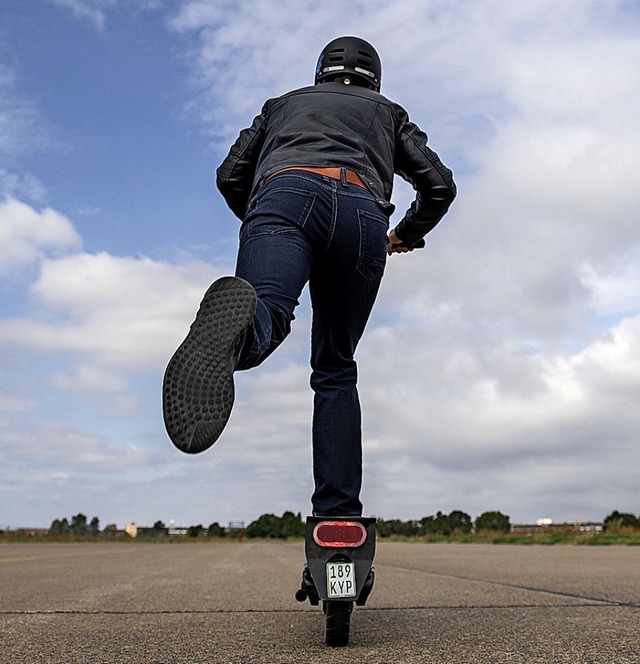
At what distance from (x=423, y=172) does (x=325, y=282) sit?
1.82ft

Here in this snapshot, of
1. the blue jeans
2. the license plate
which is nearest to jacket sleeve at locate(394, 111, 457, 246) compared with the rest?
the blue jeans

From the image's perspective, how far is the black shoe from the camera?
1.85 meters

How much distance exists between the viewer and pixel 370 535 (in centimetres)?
254

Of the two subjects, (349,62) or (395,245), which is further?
(395,245)

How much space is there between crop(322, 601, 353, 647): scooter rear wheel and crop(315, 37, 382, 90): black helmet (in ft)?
5.51

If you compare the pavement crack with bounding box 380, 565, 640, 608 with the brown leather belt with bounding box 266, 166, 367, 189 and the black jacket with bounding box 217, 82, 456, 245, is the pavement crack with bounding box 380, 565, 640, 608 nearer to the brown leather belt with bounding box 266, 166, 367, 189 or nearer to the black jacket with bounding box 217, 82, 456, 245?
the black jacket with bounding box 217, 82, 456, 245

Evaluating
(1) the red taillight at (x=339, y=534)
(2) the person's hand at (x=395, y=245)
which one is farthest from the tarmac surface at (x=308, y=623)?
(2) the person's hand at (x=395, y=245)

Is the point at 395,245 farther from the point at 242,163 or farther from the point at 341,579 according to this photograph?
the point at 341,579

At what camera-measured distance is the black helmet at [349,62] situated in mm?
2848

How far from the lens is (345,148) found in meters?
2.59

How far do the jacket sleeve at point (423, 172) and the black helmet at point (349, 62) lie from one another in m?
0.19

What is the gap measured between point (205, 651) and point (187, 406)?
955 mm

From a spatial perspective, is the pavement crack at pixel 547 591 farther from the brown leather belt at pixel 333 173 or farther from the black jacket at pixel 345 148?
the brown leather belt at pixel 333 173

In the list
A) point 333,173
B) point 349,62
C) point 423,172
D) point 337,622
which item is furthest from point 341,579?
point 349,62
